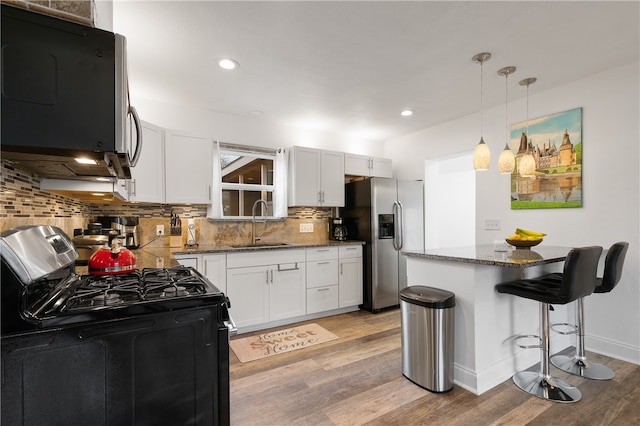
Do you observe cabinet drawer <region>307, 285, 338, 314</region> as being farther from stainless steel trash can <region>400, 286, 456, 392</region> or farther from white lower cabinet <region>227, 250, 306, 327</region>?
stainless steel trash can <region>400, 286, 456, 392</region>

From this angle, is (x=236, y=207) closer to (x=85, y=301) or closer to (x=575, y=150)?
(x=85, y=301)

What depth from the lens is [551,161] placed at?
121 inches

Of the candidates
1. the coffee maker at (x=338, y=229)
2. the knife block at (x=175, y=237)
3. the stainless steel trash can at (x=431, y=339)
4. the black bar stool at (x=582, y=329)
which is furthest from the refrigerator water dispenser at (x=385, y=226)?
Result: the knife block at (x=175, y=237)

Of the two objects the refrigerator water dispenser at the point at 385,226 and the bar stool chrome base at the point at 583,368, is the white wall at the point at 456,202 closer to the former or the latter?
the refrigerator water dispenser at the point at 385,226

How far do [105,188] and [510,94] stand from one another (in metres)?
3.75

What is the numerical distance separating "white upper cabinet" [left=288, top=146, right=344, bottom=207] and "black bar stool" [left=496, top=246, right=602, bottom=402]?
240cm

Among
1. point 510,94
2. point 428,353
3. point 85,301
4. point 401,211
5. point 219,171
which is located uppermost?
point 510,94

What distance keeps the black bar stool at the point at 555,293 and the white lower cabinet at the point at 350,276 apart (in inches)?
76.7

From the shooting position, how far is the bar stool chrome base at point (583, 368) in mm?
2280

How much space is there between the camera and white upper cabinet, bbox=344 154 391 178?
4.40m

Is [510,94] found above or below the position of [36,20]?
above

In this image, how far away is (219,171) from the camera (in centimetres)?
370

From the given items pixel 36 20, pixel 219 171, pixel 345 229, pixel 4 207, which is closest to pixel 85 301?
pixel 4 207

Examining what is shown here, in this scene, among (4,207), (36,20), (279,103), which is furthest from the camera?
(279,103)
